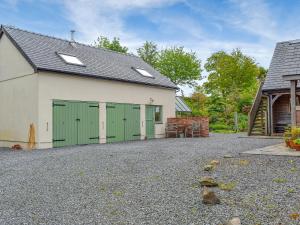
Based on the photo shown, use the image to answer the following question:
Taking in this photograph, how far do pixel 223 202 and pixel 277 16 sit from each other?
1274 cm

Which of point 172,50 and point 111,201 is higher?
point 172,50

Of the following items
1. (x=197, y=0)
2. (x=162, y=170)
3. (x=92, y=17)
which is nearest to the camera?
(x=162, y=170)

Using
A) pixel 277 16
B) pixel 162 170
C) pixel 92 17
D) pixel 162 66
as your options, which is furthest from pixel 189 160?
pixel 162 66

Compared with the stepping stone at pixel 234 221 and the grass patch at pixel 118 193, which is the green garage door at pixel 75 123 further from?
the stepping stone at pixel 234 221

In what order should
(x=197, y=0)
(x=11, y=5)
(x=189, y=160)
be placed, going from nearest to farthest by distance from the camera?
(x=189, y=160) → (x=197, y=0) → (x=11, y=5)

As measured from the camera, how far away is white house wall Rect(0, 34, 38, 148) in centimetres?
1459

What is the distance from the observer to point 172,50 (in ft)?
132

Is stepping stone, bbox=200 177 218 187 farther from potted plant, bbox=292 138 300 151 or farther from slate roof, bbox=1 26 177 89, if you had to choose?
slate roof, bbox=1 26 177 89

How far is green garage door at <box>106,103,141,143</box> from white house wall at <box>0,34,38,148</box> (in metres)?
3.95

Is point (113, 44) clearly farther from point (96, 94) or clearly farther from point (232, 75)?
point (96, 94)

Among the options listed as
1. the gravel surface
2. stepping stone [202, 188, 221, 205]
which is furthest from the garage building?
stepping stone [202, 188, 221, 205]

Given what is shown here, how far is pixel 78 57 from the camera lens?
Answer: 17.4 metres

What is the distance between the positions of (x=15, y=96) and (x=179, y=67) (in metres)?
25.3

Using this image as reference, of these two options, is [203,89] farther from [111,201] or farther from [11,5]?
[111,201]
